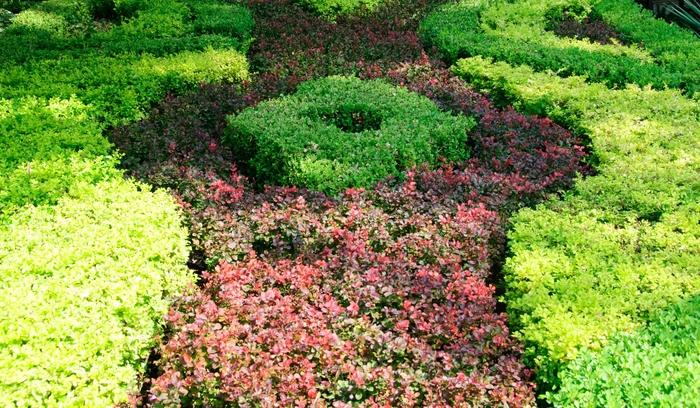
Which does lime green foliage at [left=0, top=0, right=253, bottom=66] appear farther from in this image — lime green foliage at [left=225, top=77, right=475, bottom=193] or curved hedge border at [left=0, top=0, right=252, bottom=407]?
lime green foliage at [left=225, top=77, right=475, bottom=193]

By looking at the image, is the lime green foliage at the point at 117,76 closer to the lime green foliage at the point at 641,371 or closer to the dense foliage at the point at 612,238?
the dense foliage at the point at 612,238

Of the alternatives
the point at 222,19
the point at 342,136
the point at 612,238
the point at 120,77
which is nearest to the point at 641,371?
the point at 612,238

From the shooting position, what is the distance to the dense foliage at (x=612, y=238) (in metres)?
4.15

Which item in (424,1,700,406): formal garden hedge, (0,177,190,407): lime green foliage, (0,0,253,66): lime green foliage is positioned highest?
(424,1,700,406): formal garden hedge

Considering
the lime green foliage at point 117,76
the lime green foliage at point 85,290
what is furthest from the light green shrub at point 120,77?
the lime green foliage at point 85,290

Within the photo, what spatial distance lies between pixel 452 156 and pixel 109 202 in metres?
3.30

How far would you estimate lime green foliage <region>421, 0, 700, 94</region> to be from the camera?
848 centimetres

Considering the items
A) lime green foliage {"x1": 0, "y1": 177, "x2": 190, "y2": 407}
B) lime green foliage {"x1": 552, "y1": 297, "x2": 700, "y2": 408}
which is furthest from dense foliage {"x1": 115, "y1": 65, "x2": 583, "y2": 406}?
lime green foliage {"x1": 552, "y1": 297, "x2": 700, "y2": 408}

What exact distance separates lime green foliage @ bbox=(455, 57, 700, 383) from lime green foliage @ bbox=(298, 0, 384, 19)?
5.43 meters

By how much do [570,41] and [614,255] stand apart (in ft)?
19.9

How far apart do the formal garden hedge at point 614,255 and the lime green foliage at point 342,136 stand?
1.41 m

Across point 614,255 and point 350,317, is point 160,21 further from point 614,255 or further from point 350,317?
point 614,255

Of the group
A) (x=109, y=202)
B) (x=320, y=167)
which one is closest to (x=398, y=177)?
(x=320, y=167)

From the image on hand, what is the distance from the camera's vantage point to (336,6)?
11.9 m
